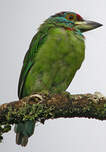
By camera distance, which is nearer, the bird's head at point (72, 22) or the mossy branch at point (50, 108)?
the mossy branch at point (50, 108)

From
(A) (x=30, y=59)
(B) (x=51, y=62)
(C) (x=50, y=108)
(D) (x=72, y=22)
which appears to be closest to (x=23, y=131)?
(B) (x=51, y=62)

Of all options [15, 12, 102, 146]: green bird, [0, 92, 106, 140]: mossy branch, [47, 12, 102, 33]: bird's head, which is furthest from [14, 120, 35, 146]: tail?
[47, 12, 102, 33]: bird's head

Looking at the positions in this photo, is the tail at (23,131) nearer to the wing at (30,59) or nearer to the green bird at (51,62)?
the green bird at (51,62)

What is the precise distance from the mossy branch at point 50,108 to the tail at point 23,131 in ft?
3.79

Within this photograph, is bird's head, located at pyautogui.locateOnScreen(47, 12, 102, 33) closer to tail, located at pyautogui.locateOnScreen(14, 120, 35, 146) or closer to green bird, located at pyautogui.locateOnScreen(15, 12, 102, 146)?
green bird, located at pyautogui.locateOnScreen(15, 12, 102, 146)

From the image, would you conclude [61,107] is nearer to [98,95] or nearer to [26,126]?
[98,95]

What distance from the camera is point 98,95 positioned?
331 cm

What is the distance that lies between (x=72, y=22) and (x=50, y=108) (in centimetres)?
233

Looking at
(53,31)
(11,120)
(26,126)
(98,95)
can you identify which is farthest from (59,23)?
(11,120)

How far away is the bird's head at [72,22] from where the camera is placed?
5.04 metres

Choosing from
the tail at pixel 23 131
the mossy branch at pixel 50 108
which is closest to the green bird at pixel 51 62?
the tail at pixel 23 131

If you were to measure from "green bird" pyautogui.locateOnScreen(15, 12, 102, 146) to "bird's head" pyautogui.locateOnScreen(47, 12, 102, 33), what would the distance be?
17mm

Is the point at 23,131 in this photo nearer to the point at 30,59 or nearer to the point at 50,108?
the point at 30,59

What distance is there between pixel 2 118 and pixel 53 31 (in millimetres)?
2172
